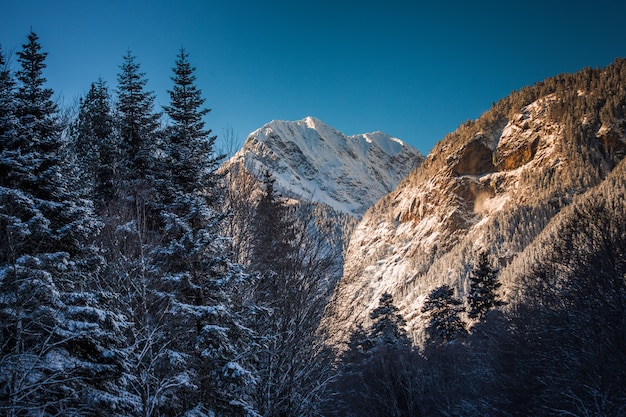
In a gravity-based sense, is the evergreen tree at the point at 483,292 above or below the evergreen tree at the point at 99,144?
below

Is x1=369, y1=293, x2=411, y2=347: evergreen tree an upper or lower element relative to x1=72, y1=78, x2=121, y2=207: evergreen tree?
lower

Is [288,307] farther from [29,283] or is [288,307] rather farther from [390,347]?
[390,347]

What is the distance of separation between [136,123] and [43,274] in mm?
9670

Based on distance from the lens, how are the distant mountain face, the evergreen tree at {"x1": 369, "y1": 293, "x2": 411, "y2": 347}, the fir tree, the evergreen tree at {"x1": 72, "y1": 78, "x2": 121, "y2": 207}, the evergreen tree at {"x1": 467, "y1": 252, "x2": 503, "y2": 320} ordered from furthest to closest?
the distant mountain face → the evergreen tree at {"x1": 369, "y1": 293, "x2": 411, "y2": 347} → the evergreen tree at {"x1": 467, "y1": 252, "x2": 503, "y2": 320} → the evergreen tree at {"x1": 72, "y1": 78, "x2": 121, "y2": 207} → the fir tree

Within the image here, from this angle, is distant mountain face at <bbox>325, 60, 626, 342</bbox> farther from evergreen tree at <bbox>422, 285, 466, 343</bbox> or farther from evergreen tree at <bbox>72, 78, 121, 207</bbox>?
evergreen tree at <bbox>72, 78, 121, 207</bbox>

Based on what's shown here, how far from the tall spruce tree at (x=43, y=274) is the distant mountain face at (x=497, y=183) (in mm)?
85608

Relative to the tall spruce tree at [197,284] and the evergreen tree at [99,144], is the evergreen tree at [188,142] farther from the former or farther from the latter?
the evergreen tree at [99,144]

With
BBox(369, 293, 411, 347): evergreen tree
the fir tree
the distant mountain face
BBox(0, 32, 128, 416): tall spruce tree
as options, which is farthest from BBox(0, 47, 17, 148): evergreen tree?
the distant mountain face

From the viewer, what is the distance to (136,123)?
14.6 m

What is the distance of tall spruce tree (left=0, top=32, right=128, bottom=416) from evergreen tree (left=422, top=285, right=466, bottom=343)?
23.6 m

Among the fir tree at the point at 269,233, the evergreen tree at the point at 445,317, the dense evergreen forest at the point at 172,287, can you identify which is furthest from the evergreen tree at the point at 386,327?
the fir tree at the point at 269,233

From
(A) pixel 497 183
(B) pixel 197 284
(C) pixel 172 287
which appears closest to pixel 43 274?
(C) pixel 172 287

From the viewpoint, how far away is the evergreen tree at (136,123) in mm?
13695

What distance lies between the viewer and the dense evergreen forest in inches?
239
